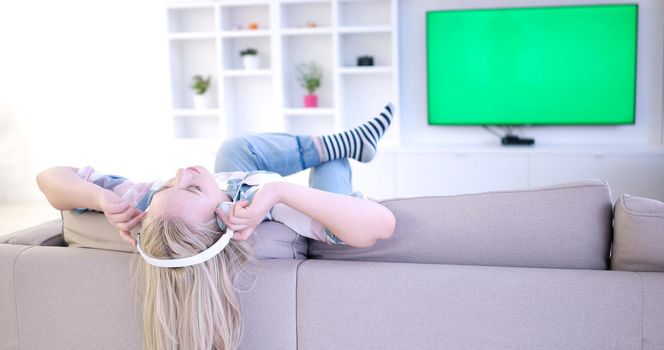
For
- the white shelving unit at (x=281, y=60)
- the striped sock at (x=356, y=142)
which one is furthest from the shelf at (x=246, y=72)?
the striped sock at (x=356, y=142)

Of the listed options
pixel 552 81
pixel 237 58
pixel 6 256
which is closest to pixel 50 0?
pixel 237 58

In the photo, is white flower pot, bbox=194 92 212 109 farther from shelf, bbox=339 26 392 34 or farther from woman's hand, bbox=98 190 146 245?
woman's hand, bbox=98 190 146 245

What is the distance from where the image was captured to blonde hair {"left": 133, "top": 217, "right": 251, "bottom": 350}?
1522mm

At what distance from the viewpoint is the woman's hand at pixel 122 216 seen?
5.42 ft

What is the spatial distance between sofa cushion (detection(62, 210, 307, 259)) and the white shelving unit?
11.9 feet

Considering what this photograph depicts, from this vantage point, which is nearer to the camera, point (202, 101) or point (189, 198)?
point (189, 198)

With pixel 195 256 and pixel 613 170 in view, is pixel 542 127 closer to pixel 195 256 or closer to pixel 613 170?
pixel 613 170

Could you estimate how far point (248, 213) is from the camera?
1.58m

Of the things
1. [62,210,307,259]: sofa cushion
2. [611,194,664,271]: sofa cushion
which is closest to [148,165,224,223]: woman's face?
[62,210,307,259]: sofa cushion

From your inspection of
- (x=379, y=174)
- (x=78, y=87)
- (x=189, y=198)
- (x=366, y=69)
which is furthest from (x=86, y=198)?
(x=78, y=87)

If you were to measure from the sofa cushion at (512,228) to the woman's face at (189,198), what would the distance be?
431 millimetres

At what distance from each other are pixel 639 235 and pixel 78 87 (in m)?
5.32

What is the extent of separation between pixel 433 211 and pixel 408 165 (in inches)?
138

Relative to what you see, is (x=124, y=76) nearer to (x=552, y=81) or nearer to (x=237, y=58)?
(x=237, y=58)
